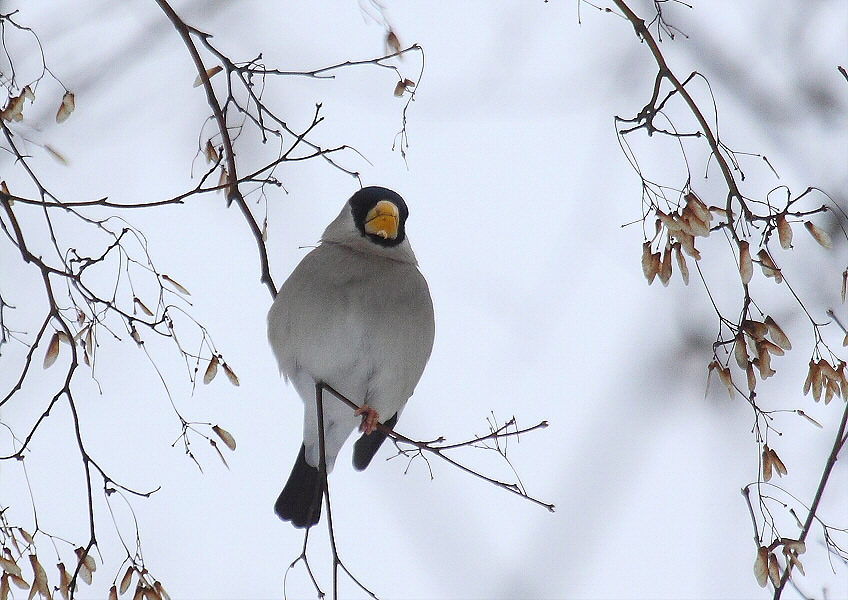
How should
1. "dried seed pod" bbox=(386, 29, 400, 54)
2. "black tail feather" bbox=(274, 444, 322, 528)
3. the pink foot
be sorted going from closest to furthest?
"dried seed pod" bbox=(386, 29, 400, 54)
the pink foot
"black tail feather" bbox=(274, 444, 322, 528)

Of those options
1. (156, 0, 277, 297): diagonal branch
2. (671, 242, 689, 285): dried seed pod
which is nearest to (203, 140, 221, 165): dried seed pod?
(156, 0, 277, 297): diagonal branch

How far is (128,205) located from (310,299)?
5.30ft

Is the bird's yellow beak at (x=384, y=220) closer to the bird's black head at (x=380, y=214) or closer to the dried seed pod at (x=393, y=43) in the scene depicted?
the bird's black head at (x=380, y=214)

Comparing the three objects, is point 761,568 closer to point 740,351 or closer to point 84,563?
point 740,351

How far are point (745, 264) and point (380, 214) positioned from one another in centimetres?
198

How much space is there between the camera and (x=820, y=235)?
233cm

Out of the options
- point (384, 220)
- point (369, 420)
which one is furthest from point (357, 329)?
point (384, 220)

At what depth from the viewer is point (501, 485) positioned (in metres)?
2.57

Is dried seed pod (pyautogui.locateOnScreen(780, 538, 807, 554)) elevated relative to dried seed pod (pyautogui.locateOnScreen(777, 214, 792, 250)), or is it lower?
lower

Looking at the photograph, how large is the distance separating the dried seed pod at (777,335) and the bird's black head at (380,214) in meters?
1.98

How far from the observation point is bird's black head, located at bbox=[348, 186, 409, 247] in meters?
4.08

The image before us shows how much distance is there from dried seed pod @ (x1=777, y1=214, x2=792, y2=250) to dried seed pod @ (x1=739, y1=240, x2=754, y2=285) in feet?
0.28

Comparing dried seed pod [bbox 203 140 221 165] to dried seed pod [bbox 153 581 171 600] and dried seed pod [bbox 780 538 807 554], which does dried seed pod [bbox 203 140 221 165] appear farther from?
dried seed pod [bbox 780 538 807 554]

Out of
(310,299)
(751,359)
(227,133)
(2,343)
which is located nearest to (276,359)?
(310,299)
